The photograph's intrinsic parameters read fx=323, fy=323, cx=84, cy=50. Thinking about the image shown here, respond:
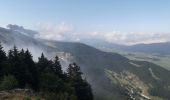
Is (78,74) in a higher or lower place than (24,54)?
lower

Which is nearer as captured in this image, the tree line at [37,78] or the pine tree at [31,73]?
the tree line at [37,78]

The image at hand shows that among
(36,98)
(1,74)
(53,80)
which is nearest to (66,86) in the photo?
(53,80)

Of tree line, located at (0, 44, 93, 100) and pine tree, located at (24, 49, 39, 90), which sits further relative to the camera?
pine tree, located at (24, 49, 39, 90)

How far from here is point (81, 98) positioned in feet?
331

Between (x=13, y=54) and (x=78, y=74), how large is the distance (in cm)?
2156

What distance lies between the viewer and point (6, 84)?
2815 inches

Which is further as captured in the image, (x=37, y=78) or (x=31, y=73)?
(x=37, y=78)

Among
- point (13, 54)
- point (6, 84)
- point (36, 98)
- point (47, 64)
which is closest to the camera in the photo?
point (36, 98)

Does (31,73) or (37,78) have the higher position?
(31,73)

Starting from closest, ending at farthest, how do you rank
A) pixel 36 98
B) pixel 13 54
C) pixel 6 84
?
pixel 36 98, pixel 6 84, pixel 13 54

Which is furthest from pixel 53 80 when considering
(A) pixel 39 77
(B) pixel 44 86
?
(A) pixel 39 77

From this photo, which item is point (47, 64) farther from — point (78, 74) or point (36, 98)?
point (36, 98)

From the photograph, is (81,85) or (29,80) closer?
(29,80)

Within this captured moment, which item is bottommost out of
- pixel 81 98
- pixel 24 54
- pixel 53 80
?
pixel 81 98
